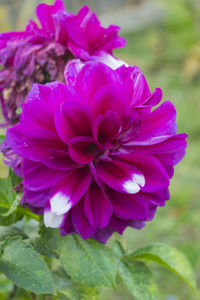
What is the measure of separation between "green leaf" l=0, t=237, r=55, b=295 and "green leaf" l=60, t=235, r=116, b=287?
32 mm

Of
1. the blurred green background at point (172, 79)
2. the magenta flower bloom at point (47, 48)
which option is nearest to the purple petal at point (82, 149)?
the magenta flower bloom at point (47, 48)

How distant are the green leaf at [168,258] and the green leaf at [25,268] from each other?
0.67 ft

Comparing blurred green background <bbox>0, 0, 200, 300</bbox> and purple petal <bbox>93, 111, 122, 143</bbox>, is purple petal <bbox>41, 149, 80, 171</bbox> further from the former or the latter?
blurred green background <bbox>0, 0, 200, 300</bbox>

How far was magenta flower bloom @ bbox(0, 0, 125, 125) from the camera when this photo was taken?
20.1 inches

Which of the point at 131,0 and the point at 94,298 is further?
the point at 131,0

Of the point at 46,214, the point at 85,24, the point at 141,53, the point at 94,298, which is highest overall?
the point at 85,24

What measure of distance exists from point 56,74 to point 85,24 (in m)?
0.07

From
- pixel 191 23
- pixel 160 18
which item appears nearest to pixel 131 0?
pixel 160 18

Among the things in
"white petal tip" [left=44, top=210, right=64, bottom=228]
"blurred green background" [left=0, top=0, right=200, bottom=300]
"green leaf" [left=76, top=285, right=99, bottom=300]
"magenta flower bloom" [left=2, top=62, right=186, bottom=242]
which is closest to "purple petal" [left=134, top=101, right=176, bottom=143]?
"magenta flower bloom" [left=2, top=62, right=186, bottom=242]

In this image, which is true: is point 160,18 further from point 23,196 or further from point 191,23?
point 23,196

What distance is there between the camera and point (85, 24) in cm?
53

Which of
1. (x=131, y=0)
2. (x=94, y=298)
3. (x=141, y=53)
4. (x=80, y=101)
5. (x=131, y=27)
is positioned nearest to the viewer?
(x=80, y=101)

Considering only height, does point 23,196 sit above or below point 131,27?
above

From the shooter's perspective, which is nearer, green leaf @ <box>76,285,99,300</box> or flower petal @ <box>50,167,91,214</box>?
flower petal @ <box>50,167,91,214</box>
